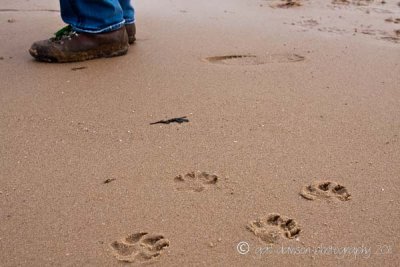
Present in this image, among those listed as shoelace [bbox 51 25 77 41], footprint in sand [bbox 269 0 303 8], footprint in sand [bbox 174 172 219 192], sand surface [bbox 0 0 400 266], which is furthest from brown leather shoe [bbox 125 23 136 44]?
footprint in sand [bbox 174 172 219 192]

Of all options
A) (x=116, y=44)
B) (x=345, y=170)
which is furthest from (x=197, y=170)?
(x=116, y=44)

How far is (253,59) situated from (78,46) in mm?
901

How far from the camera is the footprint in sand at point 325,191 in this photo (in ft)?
4.79

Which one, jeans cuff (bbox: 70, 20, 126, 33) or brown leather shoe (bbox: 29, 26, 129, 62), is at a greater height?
jeans cuff (bbox: 70, 20, 126, 33)

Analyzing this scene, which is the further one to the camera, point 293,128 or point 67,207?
point 293,128

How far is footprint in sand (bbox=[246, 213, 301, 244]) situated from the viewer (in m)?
1.30

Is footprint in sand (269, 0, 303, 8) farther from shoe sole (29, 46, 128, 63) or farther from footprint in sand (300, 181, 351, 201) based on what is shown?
footprint in sand (300, 181, 351, 201)

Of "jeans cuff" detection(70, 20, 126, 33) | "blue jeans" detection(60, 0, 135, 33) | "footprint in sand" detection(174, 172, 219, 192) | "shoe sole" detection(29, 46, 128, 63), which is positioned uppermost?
"blue jeans" detection(60, 0, 135, 33)

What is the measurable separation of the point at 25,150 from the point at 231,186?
728 mm

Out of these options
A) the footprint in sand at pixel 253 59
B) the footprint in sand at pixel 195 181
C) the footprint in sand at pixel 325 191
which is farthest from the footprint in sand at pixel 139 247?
the footprint in sand at pixel 253 59

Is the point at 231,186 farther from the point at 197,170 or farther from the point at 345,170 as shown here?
the point at 345,170

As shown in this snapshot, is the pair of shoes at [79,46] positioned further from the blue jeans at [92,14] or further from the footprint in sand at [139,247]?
the footprint in sand at [139,247]

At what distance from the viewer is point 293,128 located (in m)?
1.85

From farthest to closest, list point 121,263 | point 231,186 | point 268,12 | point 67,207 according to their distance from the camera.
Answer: point 268,12 < point 231,186 < point 67,207 < point 121,263
